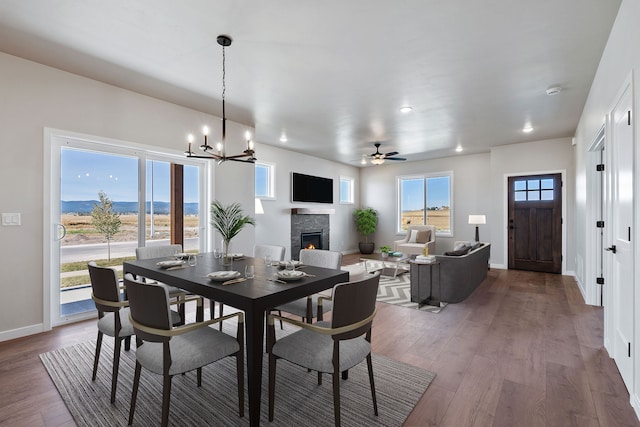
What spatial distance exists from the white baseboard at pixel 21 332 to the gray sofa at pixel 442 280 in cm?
436

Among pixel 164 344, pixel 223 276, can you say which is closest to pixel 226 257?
pixel 223 276

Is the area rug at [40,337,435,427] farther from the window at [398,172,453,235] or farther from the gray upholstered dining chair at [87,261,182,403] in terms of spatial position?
the window at [398,172,453,235]

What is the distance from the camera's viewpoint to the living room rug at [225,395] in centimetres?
183

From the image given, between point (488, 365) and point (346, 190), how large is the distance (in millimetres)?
7150

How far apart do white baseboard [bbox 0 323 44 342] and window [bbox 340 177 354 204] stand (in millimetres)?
7016

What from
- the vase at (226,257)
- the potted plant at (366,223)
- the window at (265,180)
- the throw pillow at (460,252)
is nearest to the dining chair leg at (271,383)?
the vase at (226,257)

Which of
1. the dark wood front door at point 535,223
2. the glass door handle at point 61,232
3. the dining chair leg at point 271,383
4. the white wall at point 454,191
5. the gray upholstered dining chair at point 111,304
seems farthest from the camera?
the white wall at point 454,191

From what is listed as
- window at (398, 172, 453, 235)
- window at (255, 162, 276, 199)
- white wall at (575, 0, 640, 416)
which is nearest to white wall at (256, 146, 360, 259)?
window at (255, 162, 276, 199)

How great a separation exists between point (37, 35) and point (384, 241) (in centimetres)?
820

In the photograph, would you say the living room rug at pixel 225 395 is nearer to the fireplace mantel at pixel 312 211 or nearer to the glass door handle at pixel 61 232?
the glass door handle at pixel 61 232

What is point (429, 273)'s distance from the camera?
4191 mm

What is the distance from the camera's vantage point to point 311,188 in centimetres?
777

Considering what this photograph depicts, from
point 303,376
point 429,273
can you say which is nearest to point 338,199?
point 429,273

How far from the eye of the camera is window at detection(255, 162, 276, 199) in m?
6.68
